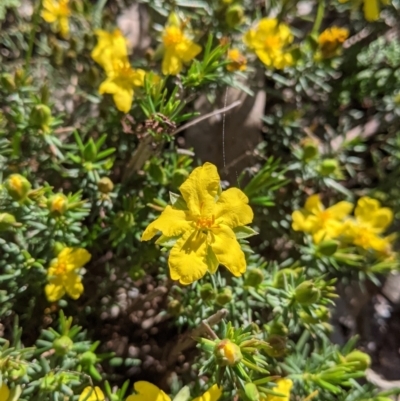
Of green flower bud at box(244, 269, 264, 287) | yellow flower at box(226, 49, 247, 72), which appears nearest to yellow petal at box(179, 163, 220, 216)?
green flower bud at box(244, 269, 264, 287)

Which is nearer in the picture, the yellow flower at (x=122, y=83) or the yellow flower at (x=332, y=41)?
the yellow flower at (x=122, y=83)

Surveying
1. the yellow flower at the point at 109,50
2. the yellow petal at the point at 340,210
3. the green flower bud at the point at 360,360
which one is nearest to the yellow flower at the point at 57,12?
the yellow flower at the point at 109,50

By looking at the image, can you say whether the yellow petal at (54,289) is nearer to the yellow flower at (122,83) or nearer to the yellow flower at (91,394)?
the yellow flower at (91,394)

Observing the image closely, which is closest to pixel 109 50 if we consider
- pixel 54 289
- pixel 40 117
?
pixel 40 117

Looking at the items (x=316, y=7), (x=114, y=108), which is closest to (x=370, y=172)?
(x=316, y=7)

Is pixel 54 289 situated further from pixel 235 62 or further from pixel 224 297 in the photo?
pixel 235 62

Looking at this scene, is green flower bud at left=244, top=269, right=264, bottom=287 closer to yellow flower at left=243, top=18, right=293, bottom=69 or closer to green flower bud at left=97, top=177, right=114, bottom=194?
green flower bud at left=97, top=177, right=114, bottom=194
